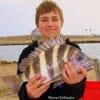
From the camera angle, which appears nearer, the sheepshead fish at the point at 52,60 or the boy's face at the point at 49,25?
the sheepshead fish at the point at 52,60

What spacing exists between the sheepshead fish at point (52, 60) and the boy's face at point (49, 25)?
0.18 metres

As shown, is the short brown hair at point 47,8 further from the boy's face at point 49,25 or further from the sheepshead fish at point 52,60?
the sheepshead fish at point 52,60

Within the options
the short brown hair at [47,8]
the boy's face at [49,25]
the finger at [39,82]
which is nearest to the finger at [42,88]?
the finger at [39,82]

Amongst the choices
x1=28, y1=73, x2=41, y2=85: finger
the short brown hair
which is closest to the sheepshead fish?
x1=28, y1=73, x2=41, y2=85: finger

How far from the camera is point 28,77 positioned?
2.49 m

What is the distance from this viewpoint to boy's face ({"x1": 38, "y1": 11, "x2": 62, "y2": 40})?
270cm

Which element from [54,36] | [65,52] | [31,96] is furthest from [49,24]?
[31,96]

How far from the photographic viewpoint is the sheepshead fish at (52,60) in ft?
8.00

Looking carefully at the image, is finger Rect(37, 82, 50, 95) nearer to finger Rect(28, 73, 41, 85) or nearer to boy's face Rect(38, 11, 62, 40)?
finger Rect(28, 73, 41, 85)

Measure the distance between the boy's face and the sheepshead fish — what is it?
0.18 meters

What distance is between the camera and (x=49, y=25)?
270cm

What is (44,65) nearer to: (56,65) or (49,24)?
(56,65)

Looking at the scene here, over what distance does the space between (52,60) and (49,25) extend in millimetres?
328

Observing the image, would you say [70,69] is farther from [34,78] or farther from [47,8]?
[47,8]
